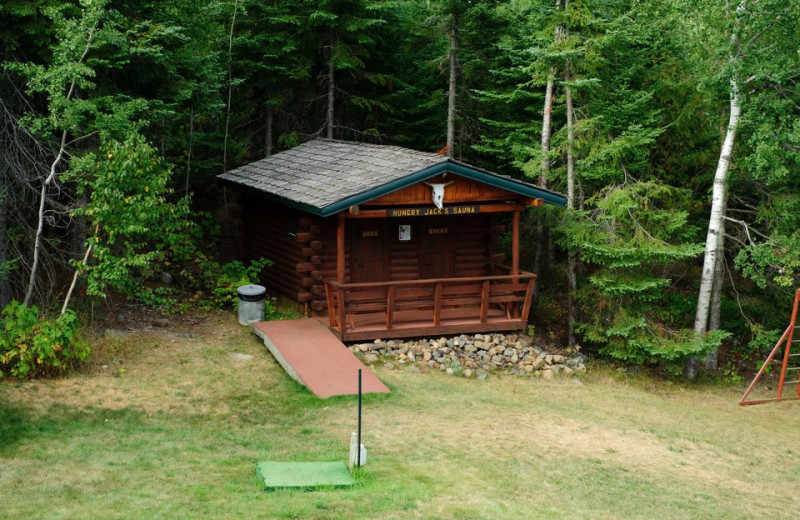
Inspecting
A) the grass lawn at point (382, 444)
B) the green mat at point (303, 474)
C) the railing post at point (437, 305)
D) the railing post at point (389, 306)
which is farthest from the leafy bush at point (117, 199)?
the green mat at point (303, 474)

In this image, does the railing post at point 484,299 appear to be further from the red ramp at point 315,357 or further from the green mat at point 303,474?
the green mat at point 303,474

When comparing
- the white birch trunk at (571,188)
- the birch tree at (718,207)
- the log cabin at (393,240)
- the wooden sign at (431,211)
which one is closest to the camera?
the log cabin at (393,240)

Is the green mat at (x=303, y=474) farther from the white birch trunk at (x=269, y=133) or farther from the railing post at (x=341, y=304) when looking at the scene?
the white birch trunk at (x=269, y=133)

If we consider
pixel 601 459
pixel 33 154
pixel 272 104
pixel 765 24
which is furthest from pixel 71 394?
pixel 765 24

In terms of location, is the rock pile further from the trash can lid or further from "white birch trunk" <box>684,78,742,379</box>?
"white birch trunk" <box>684,78,742,379</box>

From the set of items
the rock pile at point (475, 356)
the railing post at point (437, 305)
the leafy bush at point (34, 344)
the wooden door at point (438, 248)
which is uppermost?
the wooden door at point (438, 248)

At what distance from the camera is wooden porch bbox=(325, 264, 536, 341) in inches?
695

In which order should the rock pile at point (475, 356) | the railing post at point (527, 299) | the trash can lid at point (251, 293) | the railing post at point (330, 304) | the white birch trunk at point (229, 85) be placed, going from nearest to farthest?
the rock pile at point (475, 356), the railing post at point (330, 304), the railing post at point (527, 299), the trash can lid at point (251, 293), the white birch trunk at point (229, 85)

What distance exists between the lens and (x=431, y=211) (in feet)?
59.1

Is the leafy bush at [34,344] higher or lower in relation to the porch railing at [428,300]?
lower

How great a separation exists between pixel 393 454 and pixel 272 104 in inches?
596

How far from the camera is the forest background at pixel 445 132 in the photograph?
51.5ft

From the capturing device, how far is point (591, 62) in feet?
65.9

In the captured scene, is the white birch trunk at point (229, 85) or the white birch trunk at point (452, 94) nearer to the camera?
the white birch trunk at point (452, 94)
